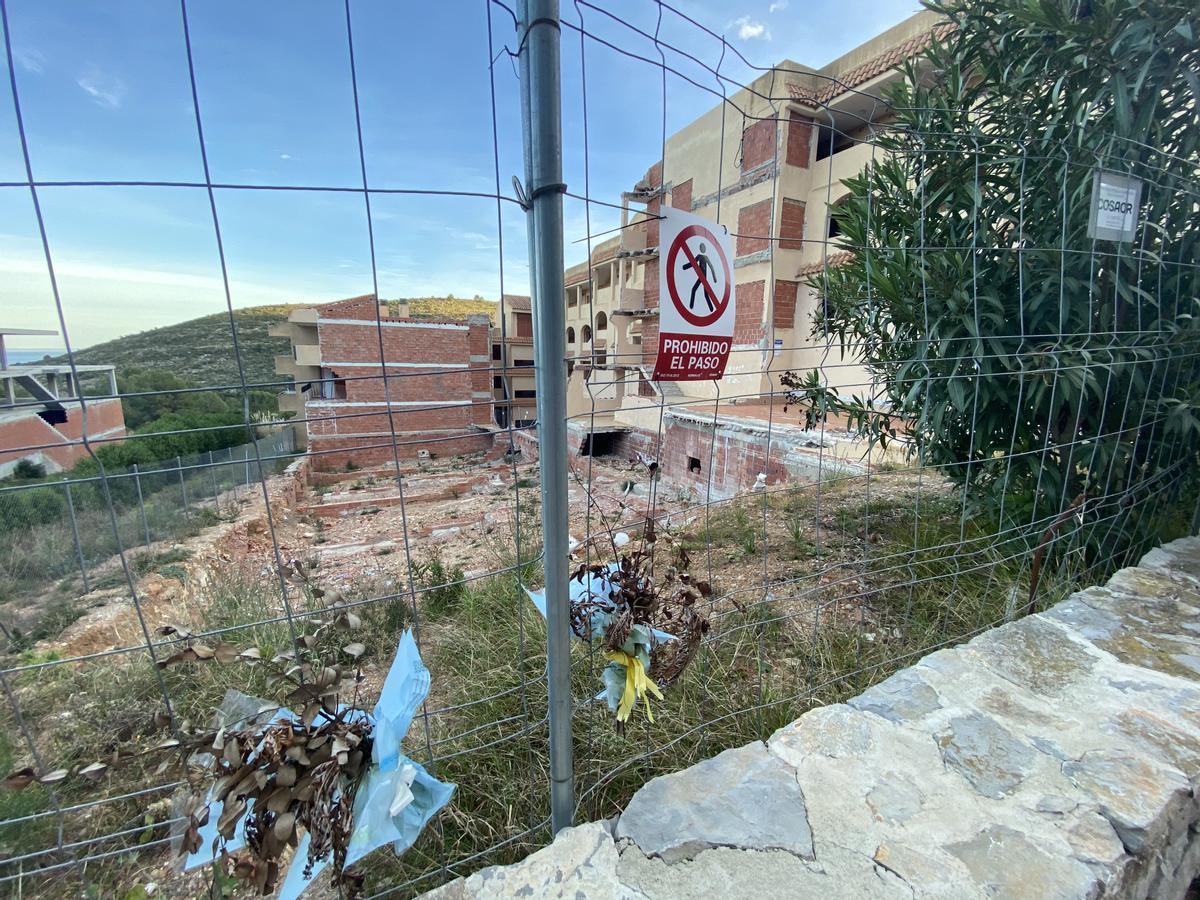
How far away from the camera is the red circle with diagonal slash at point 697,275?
1167 mm

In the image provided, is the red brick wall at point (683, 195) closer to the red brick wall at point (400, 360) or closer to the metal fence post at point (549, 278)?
the metal fence post at point (549, 278)

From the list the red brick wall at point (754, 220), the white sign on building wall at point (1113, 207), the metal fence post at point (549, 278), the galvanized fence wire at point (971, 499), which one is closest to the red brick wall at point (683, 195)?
the red brick wall at point (754, 220)

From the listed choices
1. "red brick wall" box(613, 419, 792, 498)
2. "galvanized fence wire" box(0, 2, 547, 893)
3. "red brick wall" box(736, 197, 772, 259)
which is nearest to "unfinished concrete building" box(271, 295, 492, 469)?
"red brick wall" box(736, 197, 772, 259)

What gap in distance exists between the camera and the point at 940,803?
1.11 metres

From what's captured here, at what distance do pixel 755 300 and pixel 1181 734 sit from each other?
35.3 ft

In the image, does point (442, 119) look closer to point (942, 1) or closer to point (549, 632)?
point (549, 632)

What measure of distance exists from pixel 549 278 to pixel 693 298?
41 cm

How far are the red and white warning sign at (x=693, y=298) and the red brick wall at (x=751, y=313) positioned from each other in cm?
992

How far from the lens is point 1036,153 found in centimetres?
226

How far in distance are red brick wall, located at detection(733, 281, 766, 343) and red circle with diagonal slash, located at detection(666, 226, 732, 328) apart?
32.5ft

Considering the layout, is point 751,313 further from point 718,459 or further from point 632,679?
point 632,679

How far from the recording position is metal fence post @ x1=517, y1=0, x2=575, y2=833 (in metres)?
0.90

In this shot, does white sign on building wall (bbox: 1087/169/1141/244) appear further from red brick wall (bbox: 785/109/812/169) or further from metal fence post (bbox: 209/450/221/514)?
metal fence post (bbox: 209/450/221/514)

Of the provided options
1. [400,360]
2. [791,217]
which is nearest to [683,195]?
[791,217]
